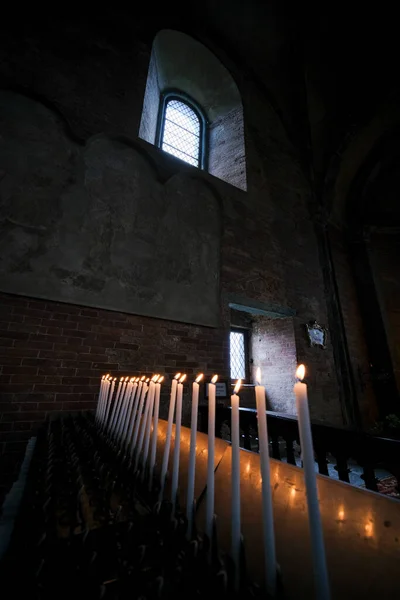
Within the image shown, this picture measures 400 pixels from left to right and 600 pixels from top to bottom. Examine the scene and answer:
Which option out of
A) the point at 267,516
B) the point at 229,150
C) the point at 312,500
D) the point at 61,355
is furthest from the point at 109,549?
the point at 229,150

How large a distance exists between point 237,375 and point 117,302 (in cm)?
304

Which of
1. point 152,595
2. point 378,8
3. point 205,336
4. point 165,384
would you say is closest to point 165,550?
point 152,595

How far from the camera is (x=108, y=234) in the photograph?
10.3 feet

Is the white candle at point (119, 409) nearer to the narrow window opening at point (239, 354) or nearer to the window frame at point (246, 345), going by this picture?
the narrow window opening at point (239, 354)

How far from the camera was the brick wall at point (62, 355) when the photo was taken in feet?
7.64

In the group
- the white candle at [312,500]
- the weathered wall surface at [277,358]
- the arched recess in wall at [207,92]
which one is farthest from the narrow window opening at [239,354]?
the white candle at [312,500]

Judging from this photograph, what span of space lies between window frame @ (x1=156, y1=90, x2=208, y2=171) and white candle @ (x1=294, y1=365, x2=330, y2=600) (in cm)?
563

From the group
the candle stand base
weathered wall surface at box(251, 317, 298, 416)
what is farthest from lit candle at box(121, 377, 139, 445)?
weathered wall surface at box(251, 317, 298, 416)

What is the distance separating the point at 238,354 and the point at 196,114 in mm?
5514

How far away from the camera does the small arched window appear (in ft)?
16.4

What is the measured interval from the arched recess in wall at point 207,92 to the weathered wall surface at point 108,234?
329 mm

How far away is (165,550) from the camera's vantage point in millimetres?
584

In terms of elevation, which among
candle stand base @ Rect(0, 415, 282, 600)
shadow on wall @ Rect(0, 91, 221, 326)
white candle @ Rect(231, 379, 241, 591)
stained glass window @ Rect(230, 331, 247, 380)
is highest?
shadow on wall @ Rect(0, 91, 221, 326)

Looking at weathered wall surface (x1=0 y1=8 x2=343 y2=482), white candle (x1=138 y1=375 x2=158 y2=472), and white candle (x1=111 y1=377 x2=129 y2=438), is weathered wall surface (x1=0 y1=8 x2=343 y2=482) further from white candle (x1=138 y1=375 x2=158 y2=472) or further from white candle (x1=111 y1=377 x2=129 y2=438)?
white candle (x1=138 y1=375 x2=158 y2=472)
